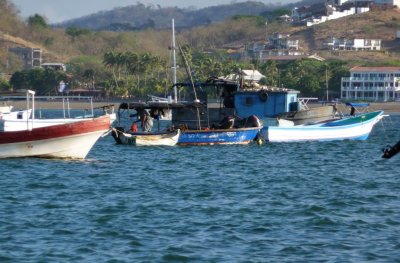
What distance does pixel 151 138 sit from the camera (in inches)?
2442

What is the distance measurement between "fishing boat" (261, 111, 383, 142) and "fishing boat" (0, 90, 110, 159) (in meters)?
21.2

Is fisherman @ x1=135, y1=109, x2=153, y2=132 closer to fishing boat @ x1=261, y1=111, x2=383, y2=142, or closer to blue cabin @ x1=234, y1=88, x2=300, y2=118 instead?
fishing boat @ x1=261, y1=111, x2=383, y2=142

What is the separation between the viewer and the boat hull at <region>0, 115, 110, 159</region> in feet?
150

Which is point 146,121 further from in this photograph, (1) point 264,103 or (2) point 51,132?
(2) point 51,132

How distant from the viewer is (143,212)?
34219 millimetres

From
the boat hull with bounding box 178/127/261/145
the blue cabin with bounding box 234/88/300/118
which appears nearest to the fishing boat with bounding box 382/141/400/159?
the boat hull with bounding box 178/127/261/145

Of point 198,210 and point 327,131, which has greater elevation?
point 327,131

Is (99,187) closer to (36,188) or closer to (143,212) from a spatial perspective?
(36,188)

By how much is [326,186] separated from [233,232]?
42.3 feet

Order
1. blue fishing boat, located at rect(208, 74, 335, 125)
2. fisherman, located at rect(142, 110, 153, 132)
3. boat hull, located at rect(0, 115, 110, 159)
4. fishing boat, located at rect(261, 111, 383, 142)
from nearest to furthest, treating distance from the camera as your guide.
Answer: boat hull, located at rect(0, 115, 110, 159)
fisherman, located at rect(142, 110, 153, 132)
fishing boat, located at rect(261, 111, 383, 142)
blue fishing boat, located at rect(208, 74, 335, 125)

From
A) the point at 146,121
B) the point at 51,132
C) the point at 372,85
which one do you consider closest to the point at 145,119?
the point at 146,121

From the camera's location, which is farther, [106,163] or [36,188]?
[106,163]

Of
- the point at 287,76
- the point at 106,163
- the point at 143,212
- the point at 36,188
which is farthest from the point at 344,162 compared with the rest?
the point at 287,76

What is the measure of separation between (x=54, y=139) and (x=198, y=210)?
12753mm
